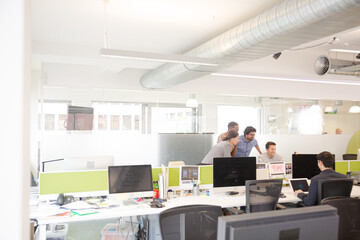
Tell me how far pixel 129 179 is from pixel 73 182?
646 millimetres

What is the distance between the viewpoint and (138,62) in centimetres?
601

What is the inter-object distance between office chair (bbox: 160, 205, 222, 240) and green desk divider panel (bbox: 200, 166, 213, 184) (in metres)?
2.07

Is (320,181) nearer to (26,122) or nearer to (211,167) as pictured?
(211,167)

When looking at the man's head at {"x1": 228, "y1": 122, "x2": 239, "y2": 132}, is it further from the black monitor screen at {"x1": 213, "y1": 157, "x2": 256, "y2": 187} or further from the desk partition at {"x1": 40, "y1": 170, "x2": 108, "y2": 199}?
the desk partition at {"x1": 40, "y1": 170, "x2": 108, "y2": 199}

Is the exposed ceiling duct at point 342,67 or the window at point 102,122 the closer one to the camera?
the exposed ceiling duct at point 342,67

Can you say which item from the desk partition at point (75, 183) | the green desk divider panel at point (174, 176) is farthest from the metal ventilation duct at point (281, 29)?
the desk partition at point (75, 183)

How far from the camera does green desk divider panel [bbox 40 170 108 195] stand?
376 cm

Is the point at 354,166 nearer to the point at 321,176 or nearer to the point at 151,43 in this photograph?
the point at 321,176

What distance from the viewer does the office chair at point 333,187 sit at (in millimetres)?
3596

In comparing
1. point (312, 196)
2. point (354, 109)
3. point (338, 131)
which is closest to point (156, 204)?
point (312, 196)

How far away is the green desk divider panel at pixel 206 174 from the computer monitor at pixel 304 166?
3.90 feet

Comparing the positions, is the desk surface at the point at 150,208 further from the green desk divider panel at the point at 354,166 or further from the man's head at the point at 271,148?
the green desk divider panel at the point at 354,166

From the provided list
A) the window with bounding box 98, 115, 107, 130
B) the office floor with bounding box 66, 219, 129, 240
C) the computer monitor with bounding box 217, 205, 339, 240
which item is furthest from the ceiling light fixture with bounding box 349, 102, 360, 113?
the computer monitor with bounding box 217, 205, 339, 240

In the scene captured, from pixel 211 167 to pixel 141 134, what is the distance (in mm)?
2785
